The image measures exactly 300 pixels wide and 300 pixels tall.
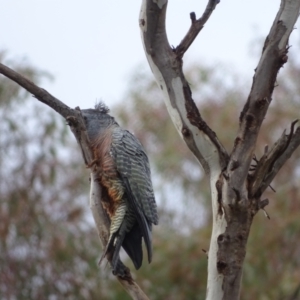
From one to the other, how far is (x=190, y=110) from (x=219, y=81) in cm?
946

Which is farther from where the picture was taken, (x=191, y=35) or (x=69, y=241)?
(x=69, y=241)

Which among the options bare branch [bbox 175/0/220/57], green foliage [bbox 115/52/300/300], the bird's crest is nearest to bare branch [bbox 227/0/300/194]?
bare branch [bbox 175/0/220/57]

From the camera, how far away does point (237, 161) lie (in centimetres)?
347

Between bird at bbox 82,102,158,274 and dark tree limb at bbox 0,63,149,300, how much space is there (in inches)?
2.2

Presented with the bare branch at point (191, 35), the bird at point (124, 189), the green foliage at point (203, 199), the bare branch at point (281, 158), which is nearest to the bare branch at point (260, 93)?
the bare branch at point (281, 158)

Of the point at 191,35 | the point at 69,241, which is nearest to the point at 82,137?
the point at 191,35

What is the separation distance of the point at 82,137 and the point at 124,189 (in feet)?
1.69

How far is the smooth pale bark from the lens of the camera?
344 centimetres

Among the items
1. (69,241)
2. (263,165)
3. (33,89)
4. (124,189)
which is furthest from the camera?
(69,241)

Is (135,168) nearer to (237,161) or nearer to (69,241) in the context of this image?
(237,161)

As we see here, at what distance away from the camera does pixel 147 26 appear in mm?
A: 3754

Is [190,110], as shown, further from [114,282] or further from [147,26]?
[114,282]

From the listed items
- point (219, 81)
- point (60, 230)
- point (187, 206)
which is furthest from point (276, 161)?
point (219, 81)

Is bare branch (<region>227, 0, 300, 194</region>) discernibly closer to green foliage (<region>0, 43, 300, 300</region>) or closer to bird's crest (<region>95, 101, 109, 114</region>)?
bird's crest (<region>95, 101, 109, 114</region>)
